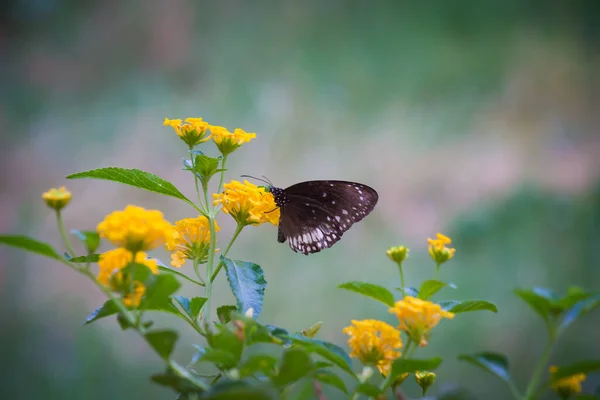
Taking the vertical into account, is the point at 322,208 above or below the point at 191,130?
below

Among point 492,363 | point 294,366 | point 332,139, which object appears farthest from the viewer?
point 332,139

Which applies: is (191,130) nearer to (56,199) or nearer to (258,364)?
(56,199)

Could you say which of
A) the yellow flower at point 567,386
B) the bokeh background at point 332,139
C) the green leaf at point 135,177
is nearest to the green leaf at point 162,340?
the green leaf at point 135,177

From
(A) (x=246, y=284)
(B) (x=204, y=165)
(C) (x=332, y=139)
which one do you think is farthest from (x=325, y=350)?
(C) (x=332, y=139)

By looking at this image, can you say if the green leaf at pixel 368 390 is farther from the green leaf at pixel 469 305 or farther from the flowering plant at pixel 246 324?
the green leaf at pixel 469 305

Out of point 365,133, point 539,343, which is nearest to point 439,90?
point 365,133

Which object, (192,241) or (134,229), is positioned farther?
(192,241)
